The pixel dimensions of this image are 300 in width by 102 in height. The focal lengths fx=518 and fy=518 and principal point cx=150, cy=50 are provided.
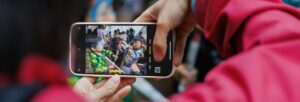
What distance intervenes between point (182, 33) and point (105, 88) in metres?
0.16

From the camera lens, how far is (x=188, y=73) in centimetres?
215

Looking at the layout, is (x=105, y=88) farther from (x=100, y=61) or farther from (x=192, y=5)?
(x=192, y=5)

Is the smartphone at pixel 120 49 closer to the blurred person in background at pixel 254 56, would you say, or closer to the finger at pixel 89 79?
the finger at pixel 89 79

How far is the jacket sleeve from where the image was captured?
1.56 ft

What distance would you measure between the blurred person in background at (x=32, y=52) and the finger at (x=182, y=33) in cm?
45

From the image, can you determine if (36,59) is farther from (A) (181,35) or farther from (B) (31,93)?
(A) (181,35)

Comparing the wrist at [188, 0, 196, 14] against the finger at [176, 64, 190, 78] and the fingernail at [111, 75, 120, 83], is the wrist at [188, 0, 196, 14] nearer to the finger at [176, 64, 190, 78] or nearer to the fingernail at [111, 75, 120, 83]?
the fingernail at [111, 75, 120, 83]

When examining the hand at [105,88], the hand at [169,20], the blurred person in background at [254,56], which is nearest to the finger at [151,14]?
the hand at [169,20]

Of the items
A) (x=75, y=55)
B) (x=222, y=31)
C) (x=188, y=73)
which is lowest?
(x=188, y=73)

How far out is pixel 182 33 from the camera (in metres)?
0.88

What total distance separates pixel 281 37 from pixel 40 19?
239 mm

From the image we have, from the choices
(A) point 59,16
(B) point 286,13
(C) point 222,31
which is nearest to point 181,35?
(C) point 222,31

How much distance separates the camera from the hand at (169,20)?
32.7 inches

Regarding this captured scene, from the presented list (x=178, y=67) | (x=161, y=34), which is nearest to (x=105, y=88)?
(x=161, y=34)
